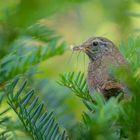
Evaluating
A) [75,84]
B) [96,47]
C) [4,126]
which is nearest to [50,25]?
[96,47]

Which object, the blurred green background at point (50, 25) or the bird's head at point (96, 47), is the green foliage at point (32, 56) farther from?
the bird's head at point (96, 47)

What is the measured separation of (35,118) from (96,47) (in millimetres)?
1018

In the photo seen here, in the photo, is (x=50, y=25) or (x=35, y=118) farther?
(x=50, y=25)

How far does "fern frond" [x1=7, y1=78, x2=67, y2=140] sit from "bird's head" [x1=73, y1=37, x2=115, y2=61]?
35.6 inches

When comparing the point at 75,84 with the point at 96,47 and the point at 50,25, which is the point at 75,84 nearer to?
the point at 50,25

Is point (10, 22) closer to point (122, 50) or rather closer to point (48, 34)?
point (48, 34)

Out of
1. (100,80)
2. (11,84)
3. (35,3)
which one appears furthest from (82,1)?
(100,80)

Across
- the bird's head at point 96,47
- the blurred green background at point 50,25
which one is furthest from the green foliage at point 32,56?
the bird's head at point 96,47

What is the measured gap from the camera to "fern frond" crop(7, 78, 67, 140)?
0.74 m

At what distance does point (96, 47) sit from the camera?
177cm

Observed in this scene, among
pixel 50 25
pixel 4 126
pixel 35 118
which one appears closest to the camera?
pixel 35 118

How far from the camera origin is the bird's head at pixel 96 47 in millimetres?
1718

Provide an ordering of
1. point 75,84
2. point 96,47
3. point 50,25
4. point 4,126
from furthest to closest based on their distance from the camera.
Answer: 1. point 96,47
2. point 50,25
3. point 75,84
4. point 4,126

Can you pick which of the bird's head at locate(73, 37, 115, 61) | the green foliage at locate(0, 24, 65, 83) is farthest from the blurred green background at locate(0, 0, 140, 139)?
the bird's head at locate(73, 37, 115, 61)
